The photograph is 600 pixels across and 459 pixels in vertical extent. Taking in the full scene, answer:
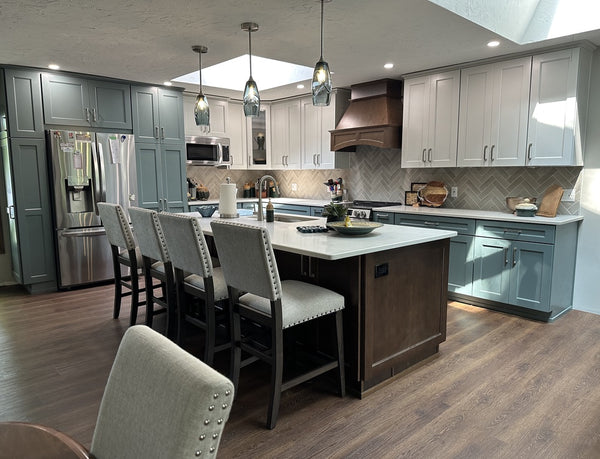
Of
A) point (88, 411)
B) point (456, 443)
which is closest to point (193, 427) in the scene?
point (456, 443)

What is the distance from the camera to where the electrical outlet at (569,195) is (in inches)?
156

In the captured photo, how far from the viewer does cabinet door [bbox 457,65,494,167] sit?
417cm

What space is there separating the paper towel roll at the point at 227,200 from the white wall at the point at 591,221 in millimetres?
3170

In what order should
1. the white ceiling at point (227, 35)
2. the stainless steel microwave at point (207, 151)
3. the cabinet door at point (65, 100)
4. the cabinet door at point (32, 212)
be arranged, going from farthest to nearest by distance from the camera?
the stainless steel microwave at point (207, 151), the cabinet door at point (65, 100), the cabinet door at point (32, 212), the white ceiling at point (227, 35)

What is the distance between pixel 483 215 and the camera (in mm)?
4039

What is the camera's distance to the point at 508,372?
2814mm

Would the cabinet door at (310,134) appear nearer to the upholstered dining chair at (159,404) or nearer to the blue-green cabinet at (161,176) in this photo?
the blue-green cabinet at (161,176)

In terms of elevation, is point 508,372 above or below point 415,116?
below

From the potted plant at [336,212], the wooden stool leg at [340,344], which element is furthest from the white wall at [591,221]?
the wooden stool leg at [340,344]

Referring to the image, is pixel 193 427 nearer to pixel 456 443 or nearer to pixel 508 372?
pixel 456 443

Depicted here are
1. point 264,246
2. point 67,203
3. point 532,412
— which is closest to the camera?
point 264,246

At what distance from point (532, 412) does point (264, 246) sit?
5.68 feet

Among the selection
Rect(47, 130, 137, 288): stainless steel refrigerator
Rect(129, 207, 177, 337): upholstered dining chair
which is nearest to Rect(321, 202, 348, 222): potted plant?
Rect(129, 207, 177, 337): upholstered dining chair

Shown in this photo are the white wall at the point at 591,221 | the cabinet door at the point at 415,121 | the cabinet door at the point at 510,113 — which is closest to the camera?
the white wall at the point at 591,221
